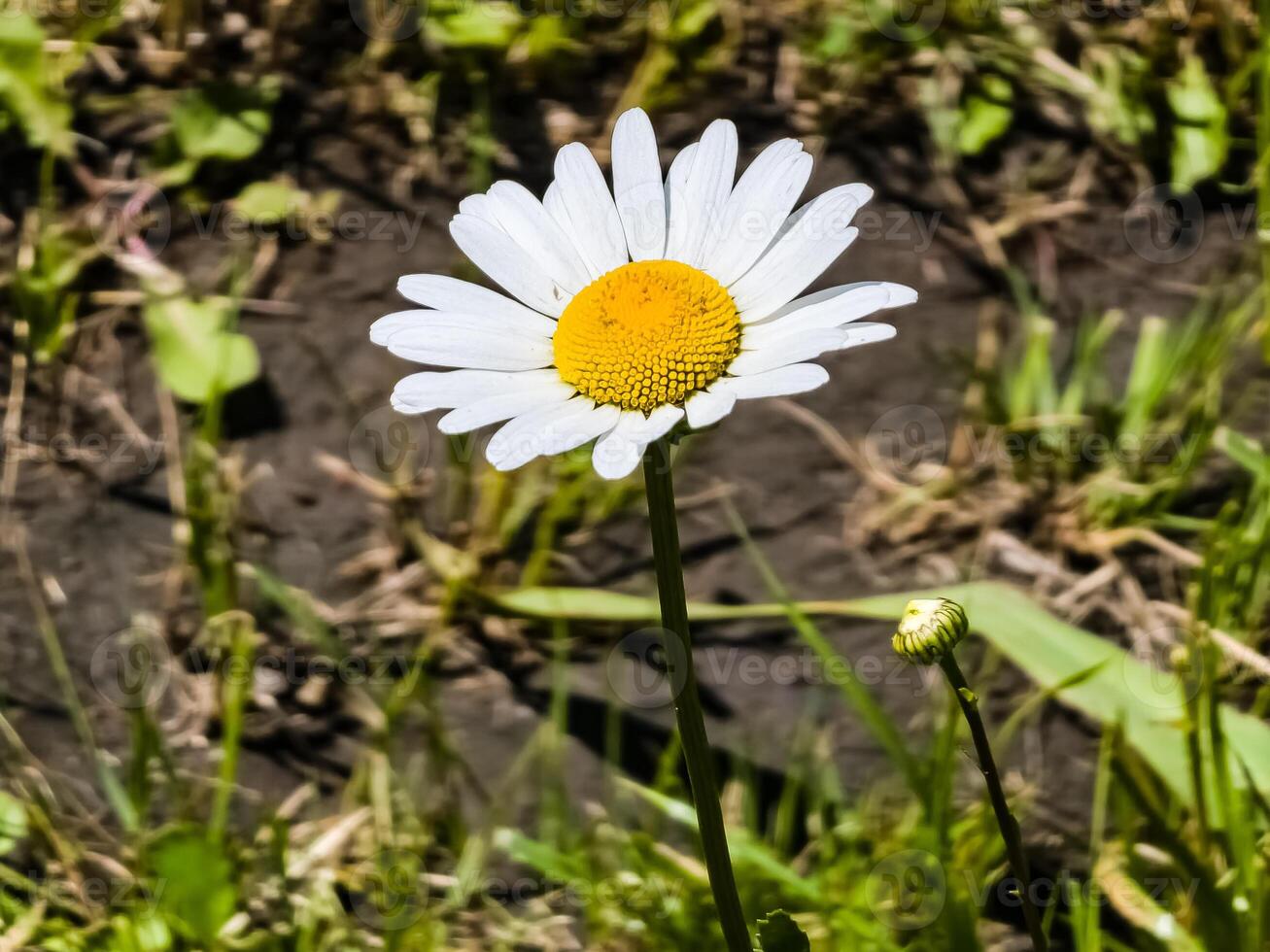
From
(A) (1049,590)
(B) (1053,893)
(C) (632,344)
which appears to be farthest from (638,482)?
(C) (632,344)

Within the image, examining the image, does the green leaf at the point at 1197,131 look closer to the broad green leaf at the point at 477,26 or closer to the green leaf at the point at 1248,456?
the green leaf at the point at 1248,456

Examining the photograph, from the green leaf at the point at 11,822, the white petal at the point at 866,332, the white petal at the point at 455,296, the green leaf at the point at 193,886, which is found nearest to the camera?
the white petal at the point at 866,332

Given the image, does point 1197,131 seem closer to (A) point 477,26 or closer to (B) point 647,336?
(A) point 477,26

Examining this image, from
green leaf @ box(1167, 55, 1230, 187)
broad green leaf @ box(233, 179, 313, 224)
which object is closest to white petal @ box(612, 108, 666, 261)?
broad green leaf @ box(233, 179, 313, 224)

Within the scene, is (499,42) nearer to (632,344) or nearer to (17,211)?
(17,211)

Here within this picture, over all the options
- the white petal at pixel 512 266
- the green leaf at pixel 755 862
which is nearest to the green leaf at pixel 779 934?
the green leaf at pixel 755 862
